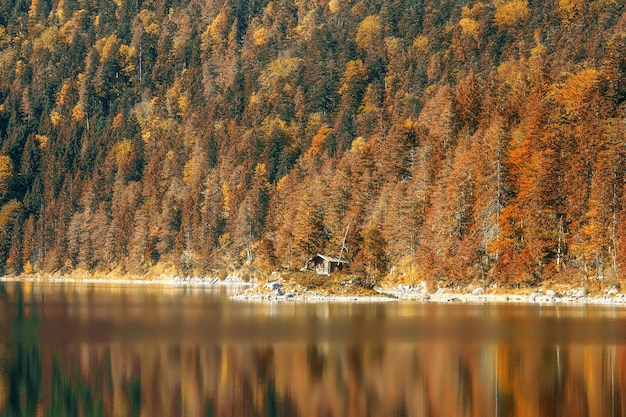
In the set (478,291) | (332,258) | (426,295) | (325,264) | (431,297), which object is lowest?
(431,297)

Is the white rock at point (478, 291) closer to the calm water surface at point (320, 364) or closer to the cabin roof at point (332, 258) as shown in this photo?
the cabin roof at point (332, 258)

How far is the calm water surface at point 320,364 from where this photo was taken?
41969 mm

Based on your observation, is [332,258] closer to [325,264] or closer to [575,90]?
[325,264]

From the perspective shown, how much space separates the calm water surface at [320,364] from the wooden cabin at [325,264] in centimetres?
3039

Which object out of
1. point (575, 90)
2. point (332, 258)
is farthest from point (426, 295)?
point (575, 90)

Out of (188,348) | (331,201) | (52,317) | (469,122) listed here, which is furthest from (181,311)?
(469,122)

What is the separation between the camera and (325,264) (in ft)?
380

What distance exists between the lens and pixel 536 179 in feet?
357

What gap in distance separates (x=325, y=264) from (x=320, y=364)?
205 feet

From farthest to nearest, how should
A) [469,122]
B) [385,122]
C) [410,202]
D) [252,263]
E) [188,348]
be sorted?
[385,122] → [252,263] → [469,122] → [410,202] → [188,348]

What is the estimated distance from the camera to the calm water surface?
41969mm

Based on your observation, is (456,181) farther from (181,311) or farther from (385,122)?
(385,122)

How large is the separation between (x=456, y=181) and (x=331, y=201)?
3236cm

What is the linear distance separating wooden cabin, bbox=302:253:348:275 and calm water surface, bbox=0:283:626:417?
30.4m
